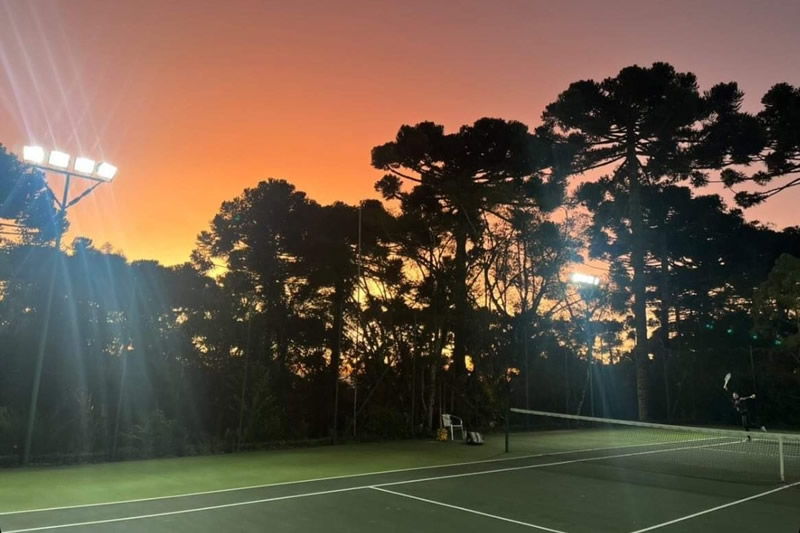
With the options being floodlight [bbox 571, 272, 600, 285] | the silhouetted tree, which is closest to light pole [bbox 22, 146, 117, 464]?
floodlight [bbox 571, 272, 600, 285]

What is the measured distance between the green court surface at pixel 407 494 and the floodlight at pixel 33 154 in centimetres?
486

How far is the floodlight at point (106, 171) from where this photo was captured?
10.1 metres

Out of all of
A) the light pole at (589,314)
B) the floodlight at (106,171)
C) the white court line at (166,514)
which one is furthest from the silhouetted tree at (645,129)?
the white court line at (166,514)

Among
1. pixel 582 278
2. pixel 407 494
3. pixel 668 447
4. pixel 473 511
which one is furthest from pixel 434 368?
pixel 473 511

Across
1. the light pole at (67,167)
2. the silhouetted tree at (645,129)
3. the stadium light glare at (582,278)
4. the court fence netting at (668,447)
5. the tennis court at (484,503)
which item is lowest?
the court fence netting at (668,447)

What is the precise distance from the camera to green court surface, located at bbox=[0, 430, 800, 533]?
5496 mm

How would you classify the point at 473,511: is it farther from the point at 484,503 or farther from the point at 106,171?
the point at 106,171

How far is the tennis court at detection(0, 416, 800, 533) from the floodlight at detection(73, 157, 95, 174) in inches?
239

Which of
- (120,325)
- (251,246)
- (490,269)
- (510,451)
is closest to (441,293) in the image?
(490,269)

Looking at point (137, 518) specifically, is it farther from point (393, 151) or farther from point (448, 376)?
point (393, 151)

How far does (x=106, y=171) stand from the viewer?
1022 cm

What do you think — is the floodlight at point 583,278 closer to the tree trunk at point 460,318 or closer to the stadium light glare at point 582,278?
the stadium light glare at point 582,278

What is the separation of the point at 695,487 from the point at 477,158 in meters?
13.4

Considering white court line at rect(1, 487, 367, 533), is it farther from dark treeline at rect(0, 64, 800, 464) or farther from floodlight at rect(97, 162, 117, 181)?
floodlight at rect(97, 162, 117, 181)
